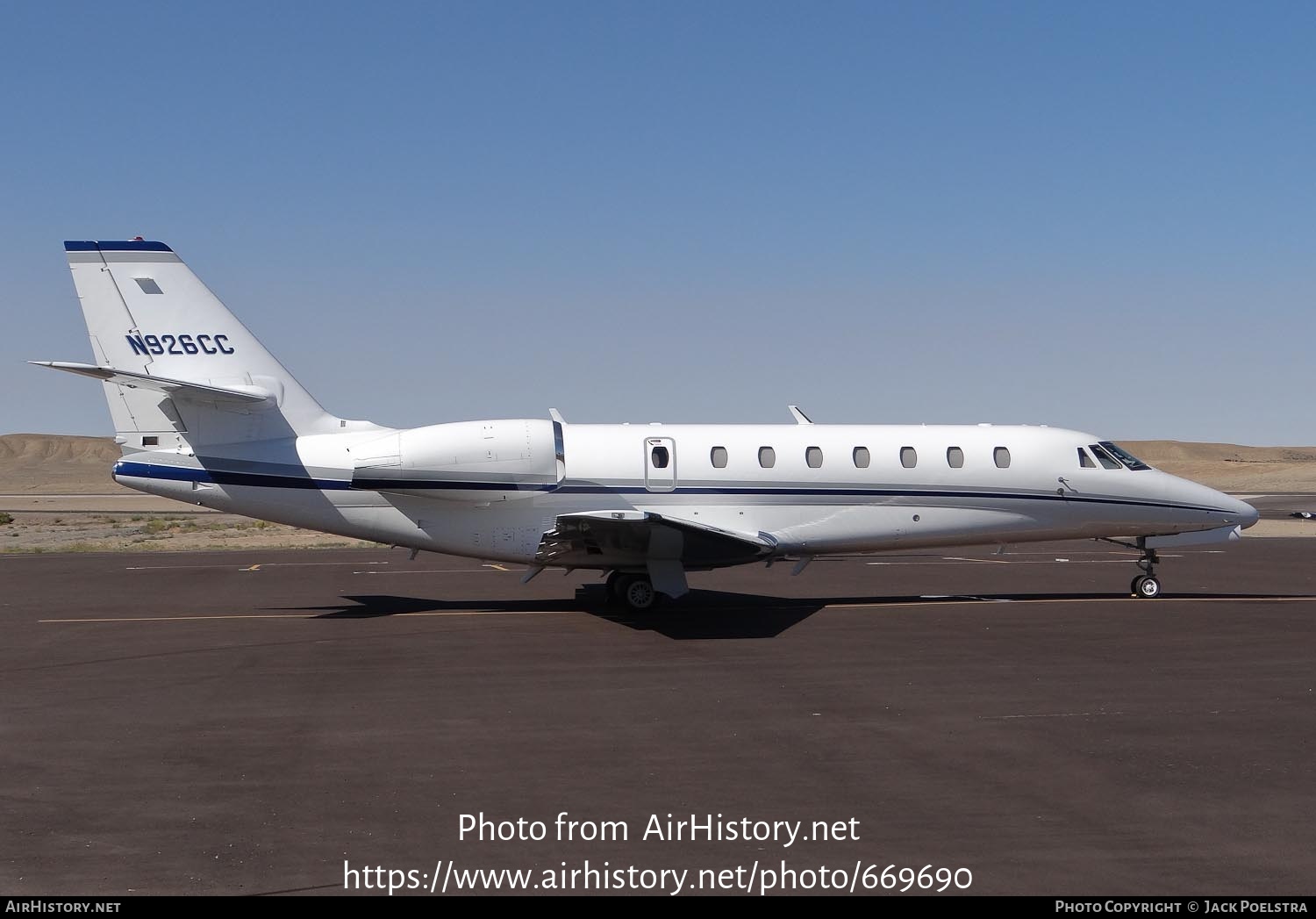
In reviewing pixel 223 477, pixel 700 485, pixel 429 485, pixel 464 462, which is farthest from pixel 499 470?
pixel 223 477

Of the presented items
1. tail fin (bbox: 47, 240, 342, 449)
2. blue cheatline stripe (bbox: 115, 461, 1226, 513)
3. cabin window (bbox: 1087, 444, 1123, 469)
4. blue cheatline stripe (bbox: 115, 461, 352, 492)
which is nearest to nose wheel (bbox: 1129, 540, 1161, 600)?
cabin window (bbox: 1087, 444, 1123, 469)

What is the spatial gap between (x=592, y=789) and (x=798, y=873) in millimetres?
2024

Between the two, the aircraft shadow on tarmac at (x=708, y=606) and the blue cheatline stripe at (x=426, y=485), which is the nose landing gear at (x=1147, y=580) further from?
the blue cheatline stripe at (x=426, y=485)

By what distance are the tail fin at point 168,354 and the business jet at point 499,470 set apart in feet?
0.08

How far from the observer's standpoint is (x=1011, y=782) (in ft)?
25.5

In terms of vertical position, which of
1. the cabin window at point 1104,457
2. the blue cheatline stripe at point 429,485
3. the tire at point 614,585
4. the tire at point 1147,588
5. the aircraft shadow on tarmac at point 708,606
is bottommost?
the aircraft shadow on tarmac at point 708,606

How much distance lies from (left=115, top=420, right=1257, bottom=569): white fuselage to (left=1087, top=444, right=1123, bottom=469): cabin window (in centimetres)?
8

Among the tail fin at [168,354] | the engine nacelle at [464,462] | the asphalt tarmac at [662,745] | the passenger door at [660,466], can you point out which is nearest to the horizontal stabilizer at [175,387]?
the tail fin at [168,354]

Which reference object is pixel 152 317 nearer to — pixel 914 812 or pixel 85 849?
pixel 85 849

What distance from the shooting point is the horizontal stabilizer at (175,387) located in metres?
14.4

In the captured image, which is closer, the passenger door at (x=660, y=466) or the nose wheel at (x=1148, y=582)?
the passenger door at (x=660, y=466)

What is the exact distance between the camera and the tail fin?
15.9 metres

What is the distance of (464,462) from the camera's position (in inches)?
639
